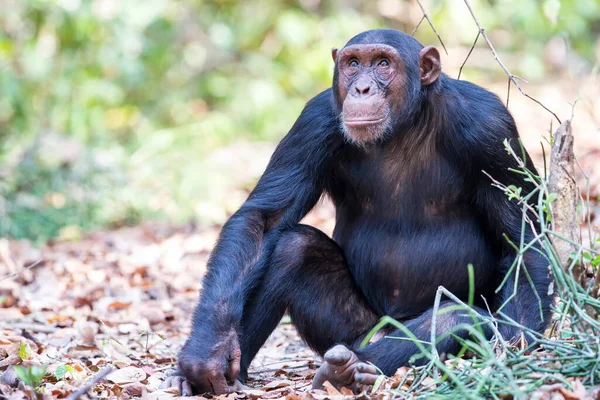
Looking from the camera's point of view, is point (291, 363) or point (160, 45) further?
point (160, 45)

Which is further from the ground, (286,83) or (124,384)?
(286,83)

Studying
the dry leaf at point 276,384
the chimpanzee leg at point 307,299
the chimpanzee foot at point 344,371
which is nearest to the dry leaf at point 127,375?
the chimpanzee leg at point 307,299

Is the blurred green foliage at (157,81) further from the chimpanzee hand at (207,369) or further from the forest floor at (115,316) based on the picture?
the chimpanzee hand at (207,369)

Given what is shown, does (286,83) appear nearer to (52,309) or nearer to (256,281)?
(52,309)

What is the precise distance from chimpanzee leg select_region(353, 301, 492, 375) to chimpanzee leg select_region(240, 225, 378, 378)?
0.52m

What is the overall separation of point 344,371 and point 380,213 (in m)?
1.53

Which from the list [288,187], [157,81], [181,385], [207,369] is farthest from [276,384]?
[157,81]

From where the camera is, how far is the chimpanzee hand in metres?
4.95

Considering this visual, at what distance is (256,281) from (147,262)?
4.30m

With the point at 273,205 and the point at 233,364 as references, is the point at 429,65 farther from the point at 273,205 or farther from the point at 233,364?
the point at 233,364

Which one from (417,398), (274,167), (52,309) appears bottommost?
(52,309)

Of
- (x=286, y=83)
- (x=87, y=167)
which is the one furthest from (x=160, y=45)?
(x=87, y=167)

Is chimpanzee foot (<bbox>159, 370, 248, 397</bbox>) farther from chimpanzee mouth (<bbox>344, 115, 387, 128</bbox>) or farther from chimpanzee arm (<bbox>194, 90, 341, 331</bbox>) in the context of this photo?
chimpanzee mouth (<bbox>344, 115, 387, 128</bbox>)

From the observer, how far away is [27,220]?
425 inches
